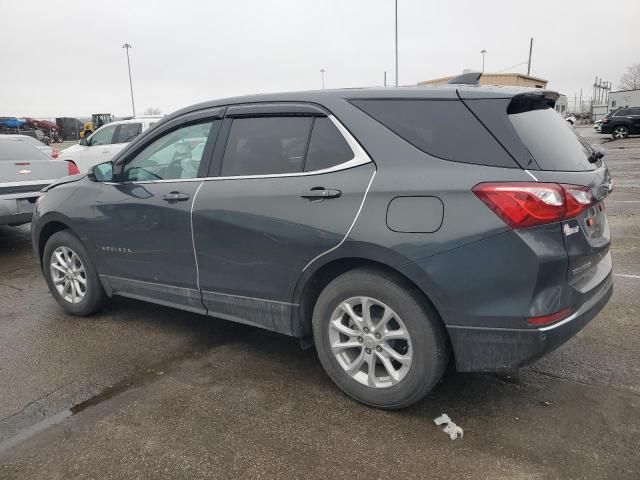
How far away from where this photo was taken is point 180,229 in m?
3.69

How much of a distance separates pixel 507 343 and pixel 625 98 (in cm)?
4972

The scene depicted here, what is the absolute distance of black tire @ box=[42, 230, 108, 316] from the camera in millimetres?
4453

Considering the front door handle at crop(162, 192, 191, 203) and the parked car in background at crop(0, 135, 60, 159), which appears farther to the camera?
the parked car in background at crop(0, 135, 60, 159)

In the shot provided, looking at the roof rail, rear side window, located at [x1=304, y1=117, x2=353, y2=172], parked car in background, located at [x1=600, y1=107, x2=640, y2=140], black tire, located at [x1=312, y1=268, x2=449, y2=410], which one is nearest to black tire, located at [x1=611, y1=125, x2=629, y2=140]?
parked car in background, located at [x1=600, y1=107, x2=640, y2=140]

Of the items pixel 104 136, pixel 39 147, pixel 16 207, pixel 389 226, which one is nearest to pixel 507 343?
pixel 389 226

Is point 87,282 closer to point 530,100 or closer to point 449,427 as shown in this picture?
point 449,427

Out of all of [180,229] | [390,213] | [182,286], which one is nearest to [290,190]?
[390,213]

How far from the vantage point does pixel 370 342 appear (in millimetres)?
2965

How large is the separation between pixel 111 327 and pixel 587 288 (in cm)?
349

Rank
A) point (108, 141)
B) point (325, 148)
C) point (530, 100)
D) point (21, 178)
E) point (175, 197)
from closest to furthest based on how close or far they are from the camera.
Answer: point (530, 100) < point (325, 148) < point (175, 197) < point (21, 178) < point (108, 141)

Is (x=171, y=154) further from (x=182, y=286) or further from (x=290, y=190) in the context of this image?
(x=290, y=190)

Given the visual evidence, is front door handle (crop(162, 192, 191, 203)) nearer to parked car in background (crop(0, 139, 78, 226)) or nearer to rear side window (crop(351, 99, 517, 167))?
rear side window (crop(351, 99, 517, 167))

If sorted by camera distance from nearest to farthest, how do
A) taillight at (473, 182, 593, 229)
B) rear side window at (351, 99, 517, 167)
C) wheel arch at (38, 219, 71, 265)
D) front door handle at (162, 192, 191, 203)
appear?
taillight at (473, 182, 593, 229) → rear side window at (351, 99, 517, 167) → front door handle at (162, 192, 191, 203) → wheel arch at (38, 219, 71, 265)

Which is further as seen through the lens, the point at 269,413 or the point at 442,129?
the point at 269,413
